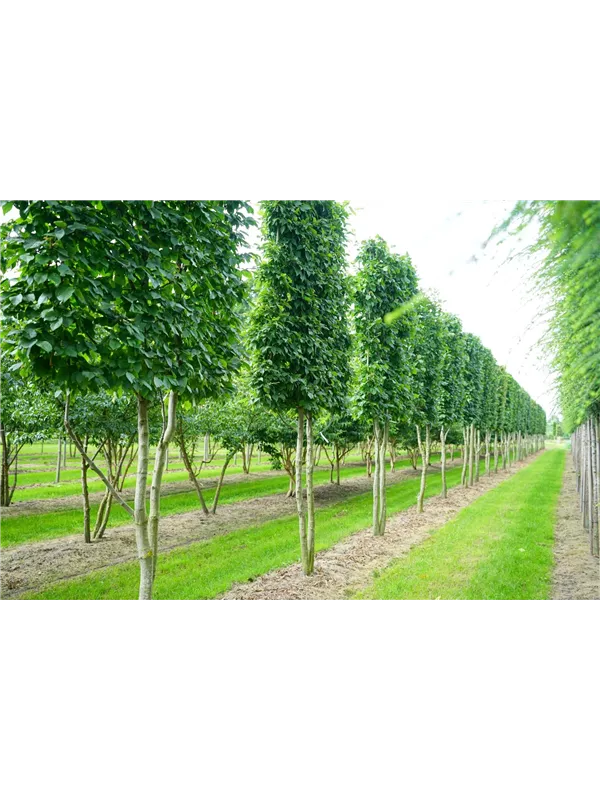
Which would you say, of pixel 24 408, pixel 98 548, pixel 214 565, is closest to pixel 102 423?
pixel 24 408

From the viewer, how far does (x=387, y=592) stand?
3830 mm

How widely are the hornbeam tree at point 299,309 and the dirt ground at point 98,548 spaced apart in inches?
109

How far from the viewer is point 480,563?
4617 mm

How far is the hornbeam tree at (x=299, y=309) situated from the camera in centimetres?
371

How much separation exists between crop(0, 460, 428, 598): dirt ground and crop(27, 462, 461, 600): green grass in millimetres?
317

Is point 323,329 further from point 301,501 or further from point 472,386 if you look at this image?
point 472,386

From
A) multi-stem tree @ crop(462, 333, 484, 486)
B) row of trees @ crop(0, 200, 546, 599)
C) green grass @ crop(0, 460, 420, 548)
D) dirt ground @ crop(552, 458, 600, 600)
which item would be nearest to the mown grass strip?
green grass @ crop(0, 460, 420, 548)

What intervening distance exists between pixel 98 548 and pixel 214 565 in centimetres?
179

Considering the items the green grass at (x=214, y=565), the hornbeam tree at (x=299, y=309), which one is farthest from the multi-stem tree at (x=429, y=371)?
the hornbeam tree at (x=299, y=309)

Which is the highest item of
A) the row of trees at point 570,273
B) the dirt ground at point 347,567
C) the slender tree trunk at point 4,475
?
the row of trees at point 570,273

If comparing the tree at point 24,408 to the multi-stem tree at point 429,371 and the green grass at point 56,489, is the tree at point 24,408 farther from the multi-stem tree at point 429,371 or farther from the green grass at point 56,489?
the multi-stem tree at point 429,371
